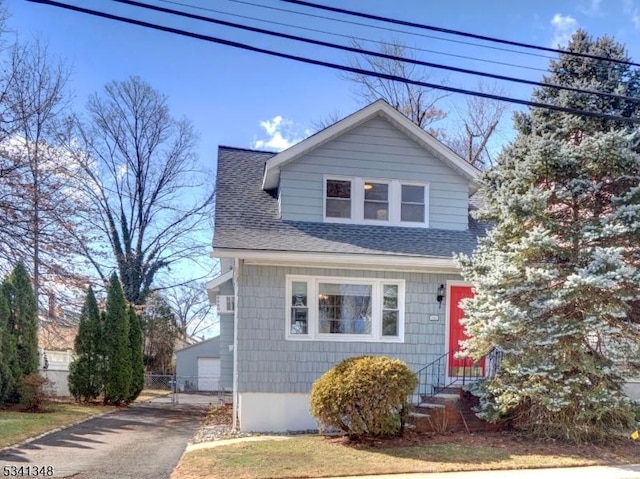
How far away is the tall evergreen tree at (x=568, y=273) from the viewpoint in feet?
24.7

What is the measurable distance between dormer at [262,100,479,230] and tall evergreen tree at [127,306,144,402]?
322 inches

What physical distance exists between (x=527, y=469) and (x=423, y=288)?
409 centimetres

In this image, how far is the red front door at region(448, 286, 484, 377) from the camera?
10125mm

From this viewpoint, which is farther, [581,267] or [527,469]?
[581,267]

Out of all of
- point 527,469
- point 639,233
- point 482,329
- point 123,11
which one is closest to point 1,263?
point 123,11

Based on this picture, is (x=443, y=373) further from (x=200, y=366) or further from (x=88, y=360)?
(x=200, y=366)

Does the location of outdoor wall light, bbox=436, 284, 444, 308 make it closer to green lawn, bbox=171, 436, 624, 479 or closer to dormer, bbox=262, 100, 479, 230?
dormer, bbox=262, 100, 479, 230

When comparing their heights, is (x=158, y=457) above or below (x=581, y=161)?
below

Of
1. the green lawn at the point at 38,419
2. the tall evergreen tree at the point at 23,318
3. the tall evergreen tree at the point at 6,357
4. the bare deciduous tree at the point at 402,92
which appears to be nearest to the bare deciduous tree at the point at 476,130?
the bare deciduous tree at the point at 402,92

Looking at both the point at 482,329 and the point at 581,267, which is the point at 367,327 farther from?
the point at 581,267

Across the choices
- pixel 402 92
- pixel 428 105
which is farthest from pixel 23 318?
pixel 428 105

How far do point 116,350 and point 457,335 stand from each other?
10221 millimetres

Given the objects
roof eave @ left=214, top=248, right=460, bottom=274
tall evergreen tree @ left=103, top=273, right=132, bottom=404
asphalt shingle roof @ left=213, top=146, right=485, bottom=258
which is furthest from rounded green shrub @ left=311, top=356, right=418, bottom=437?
tall evergreen tree @ left=103, top=273, right=132, bottom=404

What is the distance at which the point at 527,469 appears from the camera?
21.7ft
